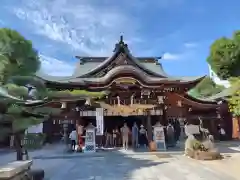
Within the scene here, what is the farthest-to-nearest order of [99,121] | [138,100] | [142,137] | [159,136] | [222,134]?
[222,134] < [142,137] < [138,100] < [159,136] < [99,121]

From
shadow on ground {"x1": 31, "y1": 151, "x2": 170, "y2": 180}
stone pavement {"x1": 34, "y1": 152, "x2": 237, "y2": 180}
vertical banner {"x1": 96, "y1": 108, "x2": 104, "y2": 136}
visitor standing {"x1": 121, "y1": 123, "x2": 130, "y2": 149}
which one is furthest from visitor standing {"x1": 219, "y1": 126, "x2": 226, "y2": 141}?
shadow on ground {"x1": 31, "y1": 151, "x2": 170, "y2": 180}

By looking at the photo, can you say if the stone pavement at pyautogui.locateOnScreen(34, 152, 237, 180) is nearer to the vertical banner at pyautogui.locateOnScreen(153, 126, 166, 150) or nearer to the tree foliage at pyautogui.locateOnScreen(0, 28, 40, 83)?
the vertical banner at pyautogui.locateOnScreen(153, 126, 166, 150)

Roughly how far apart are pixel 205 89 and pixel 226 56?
6.15m

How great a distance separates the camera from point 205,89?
122ft

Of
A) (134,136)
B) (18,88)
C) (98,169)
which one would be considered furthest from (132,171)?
(134,136)

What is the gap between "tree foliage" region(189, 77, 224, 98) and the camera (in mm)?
34847

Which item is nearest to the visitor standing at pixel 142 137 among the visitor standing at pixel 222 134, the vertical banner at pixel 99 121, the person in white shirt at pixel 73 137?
the vertical banner at pixel 99 121

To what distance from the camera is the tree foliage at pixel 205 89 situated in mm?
34847

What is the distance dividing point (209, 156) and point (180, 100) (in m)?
6.97

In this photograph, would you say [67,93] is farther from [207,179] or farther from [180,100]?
[207,179]

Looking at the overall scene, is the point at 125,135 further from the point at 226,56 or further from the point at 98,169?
the point at 226,56

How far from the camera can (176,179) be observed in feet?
29.1

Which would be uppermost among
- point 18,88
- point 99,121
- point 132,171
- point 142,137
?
point 18,88

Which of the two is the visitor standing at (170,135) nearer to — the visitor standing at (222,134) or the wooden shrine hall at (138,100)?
the wooden shrine hall at (138,100)
